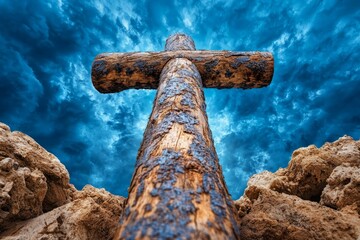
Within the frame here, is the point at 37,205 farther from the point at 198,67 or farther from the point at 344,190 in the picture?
the point at 344,190

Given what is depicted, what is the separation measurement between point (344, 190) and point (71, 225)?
9.20 ft

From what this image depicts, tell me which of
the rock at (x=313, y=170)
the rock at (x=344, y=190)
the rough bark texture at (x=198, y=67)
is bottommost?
the rock at (x=344, y=190)

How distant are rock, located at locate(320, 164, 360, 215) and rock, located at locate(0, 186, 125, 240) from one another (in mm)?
2346

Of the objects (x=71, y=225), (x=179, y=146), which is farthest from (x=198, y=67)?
(x=71, y=225)

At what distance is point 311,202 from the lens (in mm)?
2266

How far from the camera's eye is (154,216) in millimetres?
1056

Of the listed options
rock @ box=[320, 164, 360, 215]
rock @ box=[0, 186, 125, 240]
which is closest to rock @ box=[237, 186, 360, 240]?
rock @ box=[320, 164, 360, 215]

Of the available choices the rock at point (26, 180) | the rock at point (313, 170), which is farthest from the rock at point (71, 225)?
the rock at point (313, 170)

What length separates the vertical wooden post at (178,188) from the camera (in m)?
1.00

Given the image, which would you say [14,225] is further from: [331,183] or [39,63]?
[39,63]

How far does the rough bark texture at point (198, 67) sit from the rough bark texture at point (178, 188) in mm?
1552

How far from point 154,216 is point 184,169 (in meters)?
0.43

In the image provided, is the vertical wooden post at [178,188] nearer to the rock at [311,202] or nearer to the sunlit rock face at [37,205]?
the rock at [311,202]

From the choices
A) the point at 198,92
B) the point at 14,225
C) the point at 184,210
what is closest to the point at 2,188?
the point at 14,225
